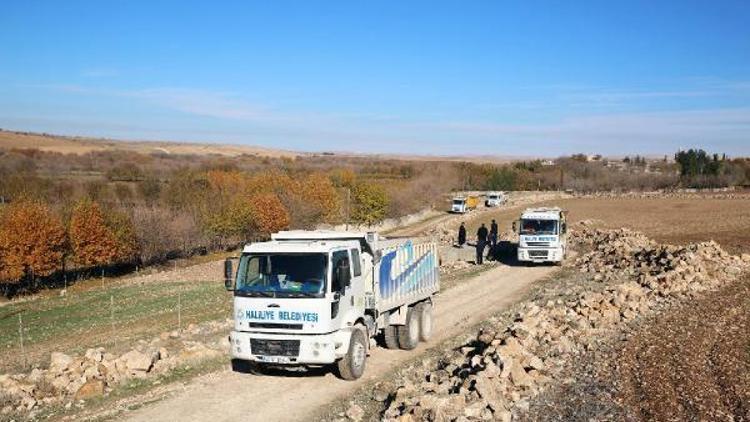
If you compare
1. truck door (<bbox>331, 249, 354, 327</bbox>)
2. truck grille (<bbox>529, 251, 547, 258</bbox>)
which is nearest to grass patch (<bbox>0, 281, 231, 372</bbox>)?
truck door (<bbox>331, 249, 354, 327</bbox>)

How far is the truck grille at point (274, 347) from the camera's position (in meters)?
14.2

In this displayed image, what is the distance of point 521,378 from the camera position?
47.2ft

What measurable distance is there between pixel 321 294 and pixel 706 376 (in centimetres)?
858

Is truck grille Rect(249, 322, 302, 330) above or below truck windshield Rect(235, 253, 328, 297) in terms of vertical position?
below

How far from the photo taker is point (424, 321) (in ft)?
64.5

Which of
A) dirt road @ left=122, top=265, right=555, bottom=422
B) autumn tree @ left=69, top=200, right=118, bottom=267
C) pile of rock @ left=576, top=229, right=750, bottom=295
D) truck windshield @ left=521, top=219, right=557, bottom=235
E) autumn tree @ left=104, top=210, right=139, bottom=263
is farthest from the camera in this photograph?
autumn tree @ left=104, top=210, right=139, bottom=263

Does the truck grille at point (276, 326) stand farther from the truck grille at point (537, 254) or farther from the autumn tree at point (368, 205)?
the autumn tree at point (368, 205)

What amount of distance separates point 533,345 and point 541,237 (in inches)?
773

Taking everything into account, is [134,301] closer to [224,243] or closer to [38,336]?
[38,336]

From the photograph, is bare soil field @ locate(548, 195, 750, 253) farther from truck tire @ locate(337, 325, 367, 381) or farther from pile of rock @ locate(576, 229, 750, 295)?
truck tire @ locate(337, 325, 367, 381)

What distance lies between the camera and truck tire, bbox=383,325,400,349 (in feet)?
59.4

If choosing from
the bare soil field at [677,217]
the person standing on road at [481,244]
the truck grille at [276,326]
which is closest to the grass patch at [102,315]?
the truck grille at [276,326]

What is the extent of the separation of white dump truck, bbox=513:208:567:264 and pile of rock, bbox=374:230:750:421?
349 centimetres

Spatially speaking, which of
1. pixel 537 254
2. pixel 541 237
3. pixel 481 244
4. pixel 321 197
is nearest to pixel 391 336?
pixel 541 237
